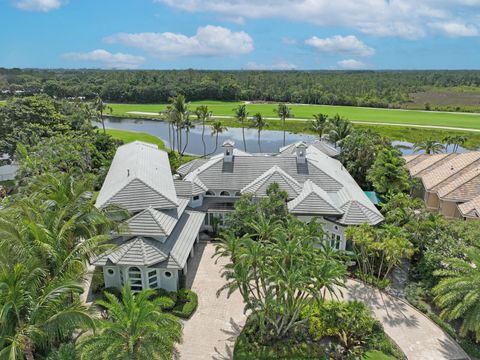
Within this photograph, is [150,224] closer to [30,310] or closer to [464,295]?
[30,310]

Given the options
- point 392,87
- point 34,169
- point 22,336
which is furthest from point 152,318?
point 392,87

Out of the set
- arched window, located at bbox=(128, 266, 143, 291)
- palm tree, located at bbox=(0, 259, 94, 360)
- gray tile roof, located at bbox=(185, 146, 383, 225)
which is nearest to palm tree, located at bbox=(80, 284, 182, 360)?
palm tree, located at bbox=(0, 259, 94, 360)

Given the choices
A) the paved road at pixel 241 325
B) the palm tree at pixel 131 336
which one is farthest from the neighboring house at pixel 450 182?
the palm tree at pixel 131 336

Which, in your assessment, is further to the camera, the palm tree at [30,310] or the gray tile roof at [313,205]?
the gray tile roof at [313,205]

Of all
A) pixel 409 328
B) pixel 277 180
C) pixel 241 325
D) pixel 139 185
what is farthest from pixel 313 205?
pixel 139 185

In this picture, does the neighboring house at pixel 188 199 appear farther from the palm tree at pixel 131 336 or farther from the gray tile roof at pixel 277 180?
the palm tree at pixel 131 336

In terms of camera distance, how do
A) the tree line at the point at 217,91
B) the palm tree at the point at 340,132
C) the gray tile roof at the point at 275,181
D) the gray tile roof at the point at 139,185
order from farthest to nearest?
1. the tree line at the point at 217,91
2. the palm tree at the point at 340,132
3. the gray tile roof at the point at 275,181
4. the gray tile roof at the point at 139,185
